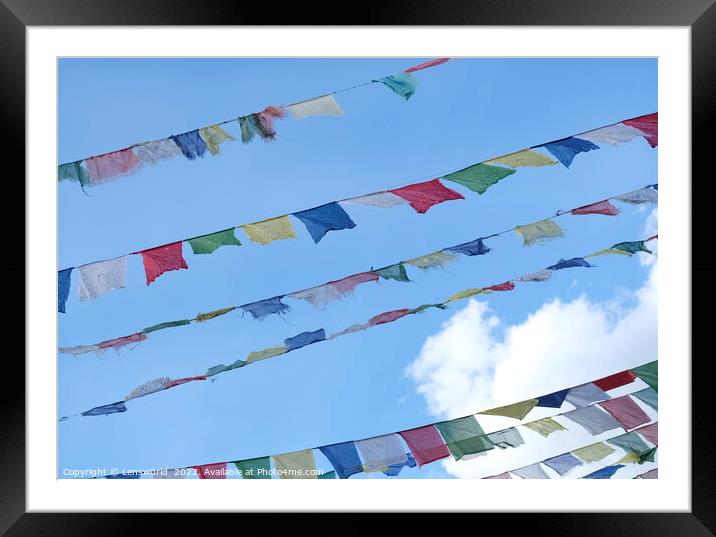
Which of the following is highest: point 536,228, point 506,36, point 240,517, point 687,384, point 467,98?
point 506,36

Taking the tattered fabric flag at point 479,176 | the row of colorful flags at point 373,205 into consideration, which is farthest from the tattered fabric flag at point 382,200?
the tattered fabric flag at point 479,176

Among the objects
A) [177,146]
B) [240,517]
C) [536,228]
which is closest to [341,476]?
[240,517]

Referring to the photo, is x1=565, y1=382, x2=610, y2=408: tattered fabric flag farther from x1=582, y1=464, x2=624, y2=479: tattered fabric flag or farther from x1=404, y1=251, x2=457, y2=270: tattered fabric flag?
x1=404, y1=251, x2=457, y2=270: tattered fabric flag

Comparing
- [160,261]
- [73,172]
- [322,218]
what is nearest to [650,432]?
[322,218]

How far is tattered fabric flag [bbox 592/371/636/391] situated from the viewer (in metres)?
1.41

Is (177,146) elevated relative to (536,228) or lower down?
elevated

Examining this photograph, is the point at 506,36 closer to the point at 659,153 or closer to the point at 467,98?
the point at 467,98

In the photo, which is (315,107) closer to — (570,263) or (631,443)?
(570,263)

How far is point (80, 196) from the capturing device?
1.39 m

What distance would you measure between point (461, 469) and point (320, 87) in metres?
1.13

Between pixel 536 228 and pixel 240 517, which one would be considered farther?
pixel 536 228

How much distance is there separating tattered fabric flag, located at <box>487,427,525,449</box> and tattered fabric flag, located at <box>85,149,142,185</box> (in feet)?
4.04

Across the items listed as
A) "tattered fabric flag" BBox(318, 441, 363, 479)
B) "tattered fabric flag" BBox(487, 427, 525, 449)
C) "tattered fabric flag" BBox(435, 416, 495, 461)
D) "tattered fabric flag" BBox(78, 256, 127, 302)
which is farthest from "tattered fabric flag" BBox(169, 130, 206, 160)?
"tattered fabric flag" BBox(487, 427, 525, 449)

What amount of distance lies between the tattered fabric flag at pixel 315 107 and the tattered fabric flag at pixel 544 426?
1.03 metres
